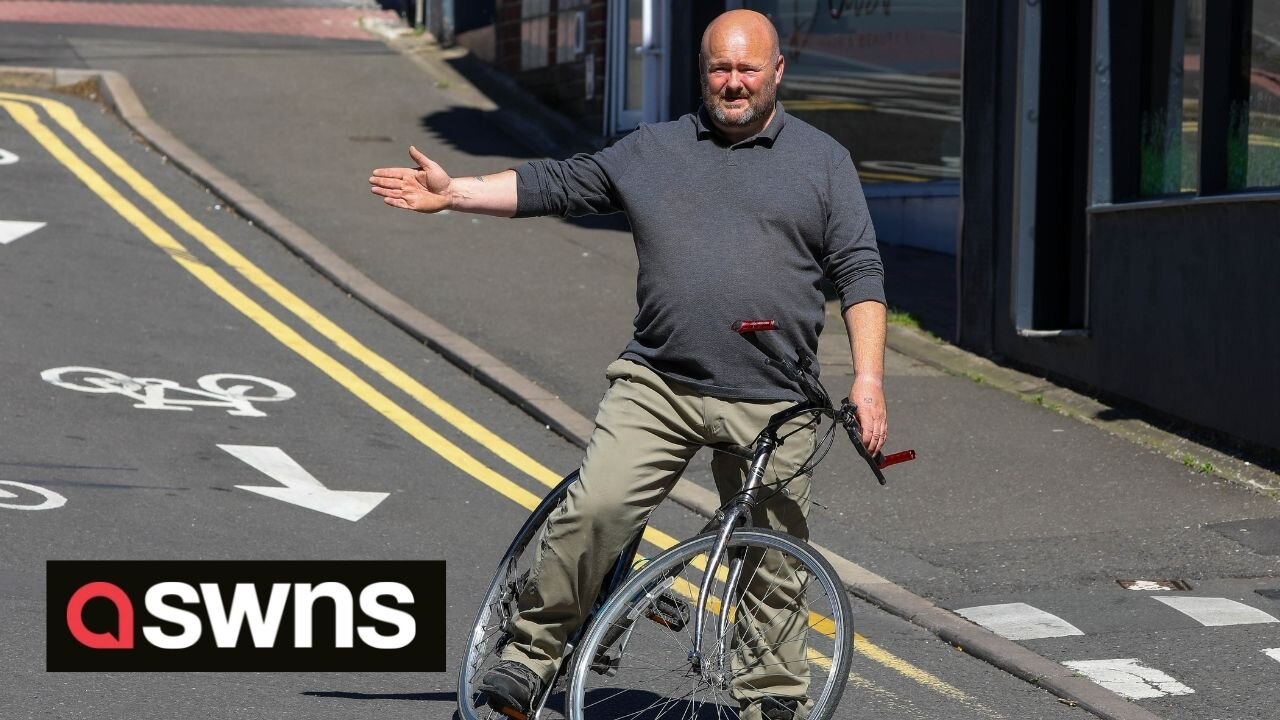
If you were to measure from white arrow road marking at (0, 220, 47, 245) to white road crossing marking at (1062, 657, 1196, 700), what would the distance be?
9.85 m

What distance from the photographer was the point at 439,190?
198 inches

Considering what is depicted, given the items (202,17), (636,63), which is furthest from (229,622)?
(202,17)

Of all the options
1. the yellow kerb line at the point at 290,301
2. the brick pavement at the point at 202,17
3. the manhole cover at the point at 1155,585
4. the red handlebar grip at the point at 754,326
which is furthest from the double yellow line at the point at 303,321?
the brick pavement at the point at 202,17

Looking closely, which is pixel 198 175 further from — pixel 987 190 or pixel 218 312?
pixel 987 190

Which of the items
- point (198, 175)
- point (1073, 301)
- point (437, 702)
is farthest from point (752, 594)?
point (198, 175)

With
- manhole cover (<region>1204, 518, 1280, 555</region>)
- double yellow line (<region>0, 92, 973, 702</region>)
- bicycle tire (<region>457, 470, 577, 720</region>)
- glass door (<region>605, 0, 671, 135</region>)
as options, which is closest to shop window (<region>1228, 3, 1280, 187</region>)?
manhole cover (<region>1204, 518, 1280, 555</region>)

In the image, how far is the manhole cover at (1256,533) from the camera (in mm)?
8258

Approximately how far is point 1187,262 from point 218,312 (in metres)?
6.17

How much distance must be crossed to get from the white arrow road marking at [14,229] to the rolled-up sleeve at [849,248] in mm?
10282

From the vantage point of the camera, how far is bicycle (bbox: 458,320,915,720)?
15.8 ft

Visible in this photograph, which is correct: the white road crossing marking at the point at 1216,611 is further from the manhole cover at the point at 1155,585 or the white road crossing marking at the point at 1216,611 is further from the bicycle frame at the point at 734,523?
the bicycle frame at the point at 734,523

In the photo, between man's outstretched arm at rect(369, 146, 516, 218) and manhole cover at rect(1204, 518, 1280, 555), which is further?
manhole cover at rect(1204, 518, 1280, 555)

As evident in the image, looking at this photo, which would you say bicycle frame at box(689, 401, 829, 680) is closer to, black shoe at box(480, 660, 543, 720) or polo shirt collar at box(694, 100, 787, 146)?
black shoe at box(480, 660, 543, 720)

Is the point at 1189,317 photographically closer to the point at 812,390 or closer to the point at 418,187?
the point at 812,390
